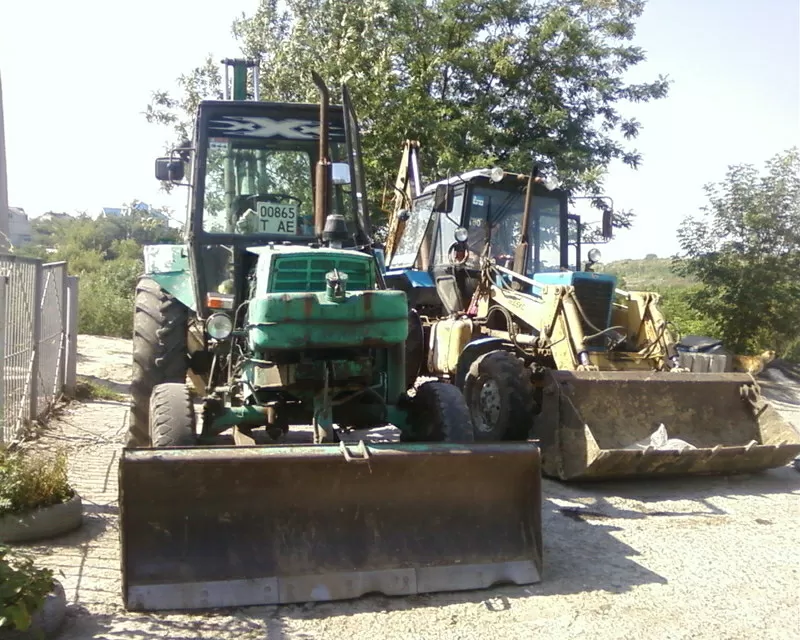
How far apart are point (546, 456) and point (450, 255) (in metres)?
3.26

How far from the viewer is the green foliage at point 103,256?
64.5 ft

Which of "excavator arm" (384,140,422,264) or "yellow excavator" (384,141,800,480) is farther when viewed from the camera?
"excavator arm" (384,140,422,264)

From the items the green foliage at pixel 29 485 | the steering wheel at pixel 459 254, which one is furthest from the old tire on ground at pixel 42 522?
the steering wheel at pixel 459 254

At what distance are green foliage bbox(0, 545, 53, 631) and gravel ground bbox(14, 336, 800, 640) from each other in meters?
0.37

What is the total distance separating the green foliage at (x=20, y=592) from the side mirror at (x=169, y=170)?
336cm

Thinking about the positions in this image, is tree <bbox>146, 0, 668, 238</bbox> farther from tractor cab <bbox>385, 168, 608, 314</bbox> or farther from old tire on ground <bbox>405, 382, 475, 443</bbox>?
old tire on ground <bbox>405, 382, 475, 443</bbox>

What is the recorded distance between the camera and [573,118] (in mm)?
16000

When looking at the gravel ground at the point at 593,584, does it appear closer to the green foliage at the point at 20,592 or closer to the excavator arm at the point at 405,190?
the green foliage at the point at 20,592

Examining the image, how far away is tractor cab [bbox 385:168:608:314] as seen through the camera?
30.1 ft

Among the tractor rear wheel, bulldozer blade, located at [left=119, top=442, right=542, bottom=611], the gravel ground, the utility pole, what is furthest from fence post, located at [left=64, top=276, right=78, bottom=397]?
bulldozer blade, located at [left=119, top=442, right=542, bottom=611]

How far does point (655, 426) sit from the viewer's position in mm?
7141

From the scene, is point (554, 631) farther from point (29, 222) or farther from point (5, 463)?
point (29, 222)

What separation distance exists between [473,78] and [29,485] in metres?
13.0

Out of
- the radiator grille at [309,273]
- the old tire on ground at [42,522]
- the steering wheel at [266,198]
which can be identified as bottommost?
the old tire on ground at [42,522]
